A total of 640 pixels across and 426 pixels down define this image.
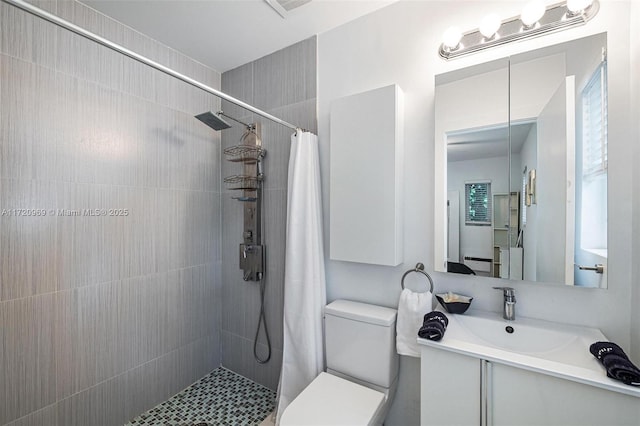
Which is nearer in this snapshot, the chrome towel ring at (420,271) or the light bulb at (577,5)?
the light bulb at (577,5)

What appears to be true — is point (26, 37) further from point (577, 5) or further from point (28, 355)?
point (577, 5)

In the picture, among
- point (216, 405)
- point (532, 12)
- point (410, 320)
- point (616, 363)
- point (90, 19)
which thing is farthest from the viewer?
point (216, 405)

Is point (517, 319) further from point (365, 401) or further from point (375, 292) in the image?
point (365, 401)

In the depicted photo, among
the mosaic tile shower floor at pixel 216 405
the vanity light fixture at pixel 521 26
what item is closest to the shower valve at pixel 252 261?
the mosaic tile shower floor at pixel 216 405

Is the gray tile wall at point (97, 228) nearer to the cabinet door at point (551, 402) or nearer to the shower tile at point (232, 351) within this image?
Result: the shower tile at point (232, 351)

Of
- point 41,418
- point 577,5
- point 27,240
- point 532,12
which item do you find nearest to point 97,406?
point 41,418

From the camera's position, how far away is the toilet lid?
48.8 inches

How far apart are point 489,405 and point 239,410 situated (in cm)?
160

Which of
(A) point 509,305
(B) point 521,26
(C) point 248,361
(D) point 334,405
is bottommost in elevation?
(C) point 248,361

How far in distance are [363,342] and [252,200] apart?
4.21 ft

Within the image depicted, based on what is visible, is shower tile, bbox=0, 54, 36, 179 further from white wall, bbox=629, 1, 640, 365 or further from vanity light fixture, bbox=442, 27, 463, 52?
white wall, bbox=629, 1, 640, 365

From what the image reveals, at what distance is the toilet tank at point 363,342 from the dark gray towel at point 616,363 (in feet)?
2.57

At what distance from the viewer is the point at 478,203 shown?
138 centimetres

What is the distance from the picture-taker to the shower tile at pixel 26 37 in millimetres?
1357
